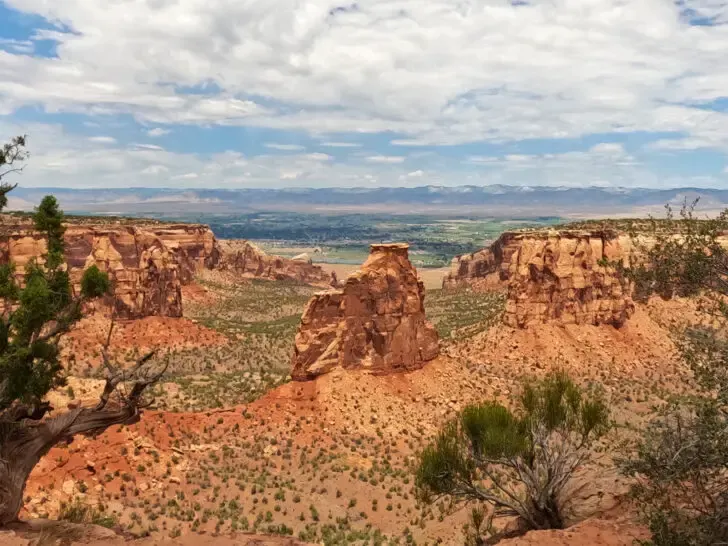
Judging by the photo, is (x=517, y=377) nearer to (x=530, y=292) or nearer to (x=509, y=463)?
(x=530, y=292)

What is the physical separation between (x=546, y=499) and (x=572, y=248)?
35535mm

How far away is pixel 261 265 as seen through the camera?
409 ft

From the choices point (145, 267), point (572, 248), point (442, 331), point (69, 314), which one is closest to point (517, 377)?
point (572, 248)

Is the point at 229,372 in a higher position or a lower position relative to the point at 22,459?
lower

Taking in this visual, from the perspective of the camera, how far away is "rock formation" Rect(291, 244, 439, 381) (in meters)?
35.7

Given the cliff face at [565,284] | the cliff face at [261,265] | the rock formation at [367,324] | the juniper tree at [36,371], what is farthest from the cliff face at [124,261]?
the cliff face at [261,265]

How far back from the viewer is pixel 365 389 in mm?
34938

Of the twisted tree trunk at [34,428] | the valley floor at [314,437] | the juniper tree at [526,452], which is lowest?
the valley floor at [314,437]

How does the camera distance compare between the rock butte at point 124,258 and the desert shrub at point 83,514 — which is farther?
the rock butte at point 124,258

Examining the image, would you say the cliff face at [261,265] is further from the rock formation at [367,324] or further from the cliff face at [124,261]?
the rock formation at [367,324]

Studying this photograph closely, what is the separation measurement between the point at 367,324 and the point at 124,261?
42.3 metres

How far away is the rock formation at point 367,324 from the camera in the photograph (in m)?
35.7

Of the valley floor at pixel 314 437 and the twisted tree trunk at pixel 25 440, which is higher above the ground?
the twisted tree trunk at pixel 25 440

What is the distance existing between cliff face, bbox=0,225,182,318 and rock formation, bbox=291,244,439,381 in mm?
25217
